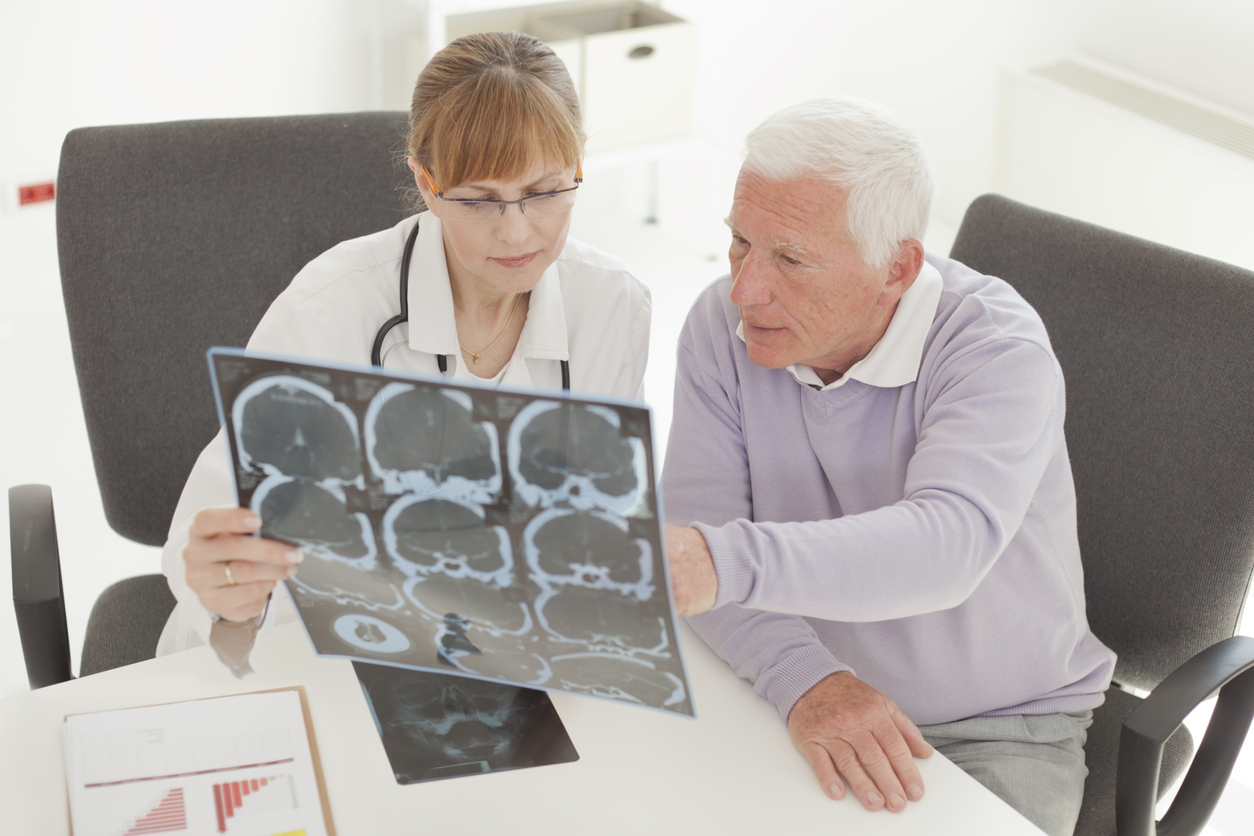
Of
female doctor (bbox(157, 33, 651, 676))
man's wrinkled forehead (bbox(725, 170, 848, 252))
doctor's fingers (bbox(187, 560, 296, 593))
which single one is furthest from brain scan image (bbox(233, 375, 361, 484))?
man's wrinkled forehead (bbox(725, 170, 848, 252))

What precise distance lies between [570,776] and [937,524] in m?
0.43

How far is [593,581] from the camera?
998 millimetres

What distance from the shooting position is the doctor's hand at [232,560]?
1037 mm

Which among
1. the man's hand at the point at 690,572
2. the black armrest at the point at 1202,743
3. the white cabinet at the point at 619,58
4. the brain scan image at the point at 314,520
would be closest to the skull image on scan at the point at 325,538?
the brain scan image at the point at 314,520

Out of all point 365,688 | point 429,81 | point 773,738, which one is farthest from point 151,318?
point 773,738

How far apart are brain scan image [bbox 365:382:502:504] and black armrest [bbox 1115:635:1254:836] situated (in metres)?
0.74

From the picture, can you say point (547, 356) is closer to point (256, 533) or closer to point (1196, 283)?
point (256, 533)

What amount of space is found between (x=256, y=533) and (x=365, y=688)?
27 centimetres

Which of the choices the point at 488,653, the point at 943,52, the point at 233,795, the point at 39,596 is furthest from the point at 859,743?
the point at 943,52

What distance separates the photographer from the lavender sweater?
3.91 feet

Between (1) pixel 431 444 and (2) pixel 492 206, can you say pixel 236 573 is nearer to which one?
(1) pixel 431 444

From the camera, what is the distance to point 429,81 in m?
1.38

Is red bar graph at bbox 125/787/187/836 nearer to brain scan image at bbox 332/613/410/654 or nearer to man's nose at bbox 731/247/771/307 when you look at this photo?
brain scan image at bbox 332/613/410/654

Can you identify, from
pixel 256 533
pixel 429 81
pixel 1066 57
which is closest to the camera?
pixel 256 533
